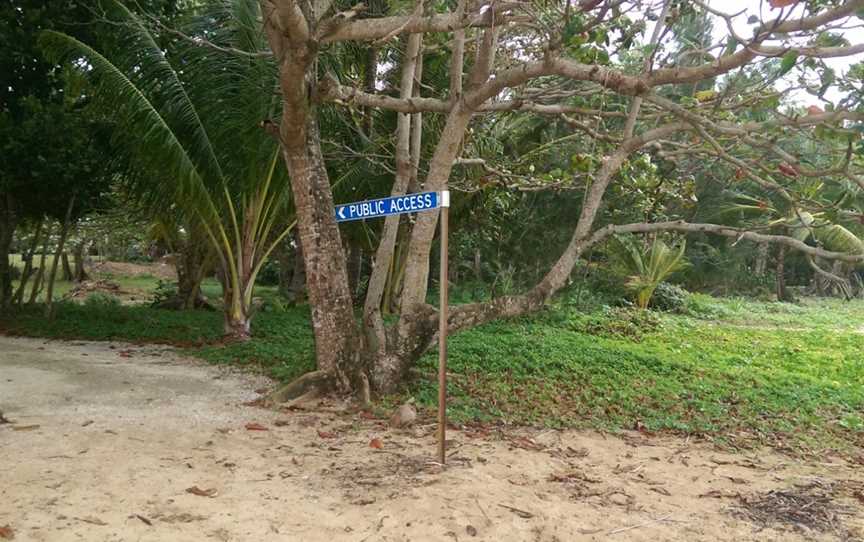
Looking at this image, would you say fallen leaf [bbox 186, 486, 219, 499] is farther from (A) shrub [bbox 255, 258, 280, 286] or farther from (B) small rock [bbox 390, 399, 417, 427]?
(A) shrub [bbox 255, 258, 280, 286]

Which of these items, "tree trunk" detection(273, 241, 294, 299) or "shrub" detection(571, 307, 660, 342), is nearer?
"shrub" detection(571, 307, 660, 342)

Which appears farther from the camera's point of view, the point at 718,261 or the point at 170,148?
the point at 718,261

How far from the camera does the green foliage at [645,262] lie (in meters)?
14.8

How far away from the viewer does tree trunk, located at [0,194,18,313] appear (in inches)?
438

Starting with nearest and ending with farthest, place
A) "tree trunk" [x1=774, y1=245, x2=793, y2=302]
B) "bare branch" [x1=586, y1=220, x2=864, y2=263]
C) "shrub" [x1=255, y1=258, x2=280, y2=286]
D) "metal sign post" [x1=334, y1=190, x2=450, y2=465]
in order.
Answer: "metal sign post" [x1=334, y1=190, x2=450, y2=465], "bare branch" [x1=586, y1=220, x2=864, y2=263], "tree trunk" [x1=774, y1=245, x2=793, y2=302], "shrub" [x1=255, y1=258, x2=280, y2=286]

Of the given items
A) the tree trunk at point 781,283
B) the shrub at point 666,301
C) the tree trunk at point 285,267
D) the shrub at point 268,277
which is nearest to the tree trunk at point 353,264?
the tree trunk at point 285,267

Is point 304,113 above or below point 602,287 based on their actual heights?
above

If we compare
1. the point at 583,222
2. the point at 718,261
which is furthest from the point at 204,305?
the point at 718,261

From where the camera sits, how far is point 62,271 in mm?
24031

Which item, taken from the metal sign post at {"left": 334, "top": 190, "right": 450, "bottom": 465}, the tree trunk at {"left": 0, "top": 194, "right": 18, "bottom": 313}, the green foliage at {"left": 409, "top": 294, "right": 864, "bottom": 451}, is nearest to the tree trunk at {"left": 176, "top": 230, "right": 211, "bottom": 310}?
the tree trunk at {"left": 0, "top": 194, "right": 18, "bottom": 313}

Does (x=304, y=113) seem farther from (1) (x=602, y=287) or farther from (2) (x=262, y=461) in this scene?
(1) (x=602, y=287)

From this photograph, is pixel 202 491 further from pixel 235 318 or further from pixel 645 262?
pixel 645 262

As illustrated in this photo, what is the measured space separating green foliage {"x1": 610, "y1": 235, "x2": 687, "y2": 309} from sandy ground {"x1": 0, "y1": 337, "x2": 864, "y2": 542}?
365 inches

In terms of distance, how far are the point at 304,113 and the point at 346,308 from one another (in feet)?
6.00
